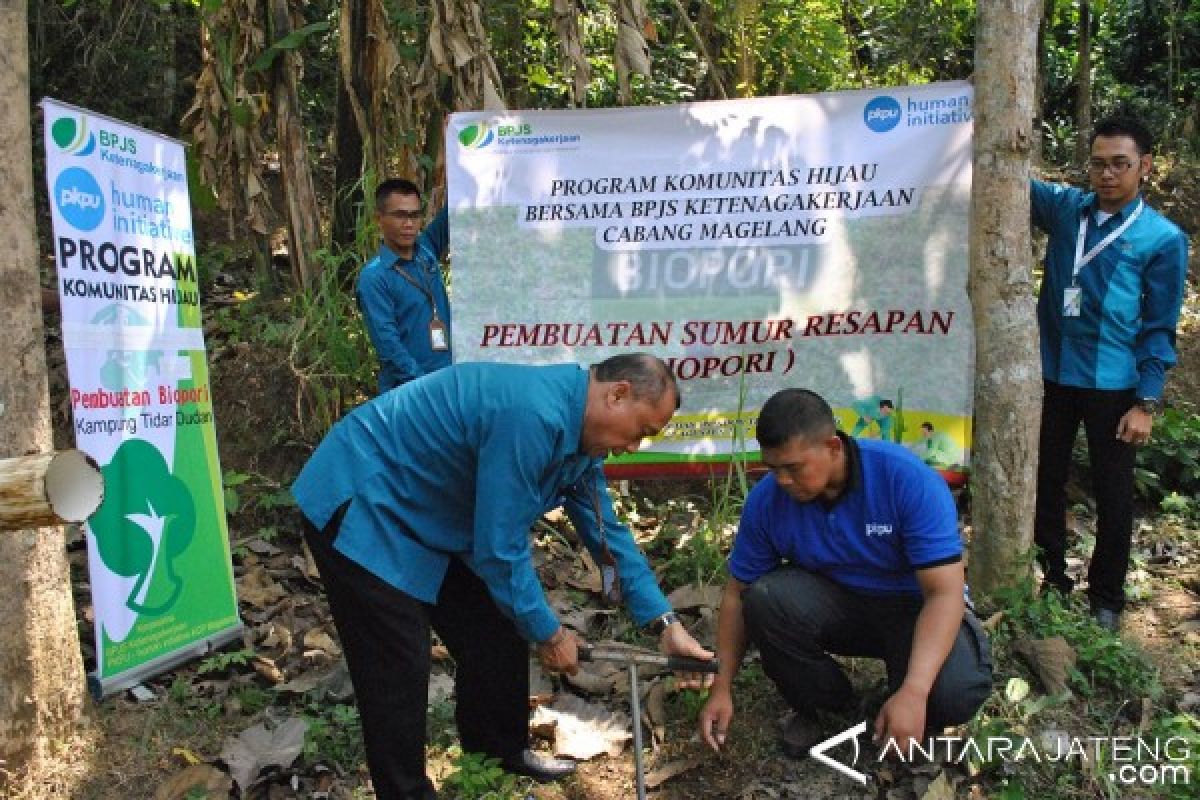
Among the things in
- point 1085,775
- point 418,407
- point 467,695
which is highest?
point 418,407

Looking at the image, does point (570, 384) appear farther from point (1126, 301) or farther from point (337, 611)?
point (1126, 301)

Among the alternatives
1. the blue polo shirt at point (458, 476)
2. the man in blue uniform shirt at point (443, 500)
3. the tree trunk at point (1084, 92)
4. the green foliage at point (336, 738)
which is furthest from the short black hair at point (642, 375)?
the tree trunk at point (1084, 92)

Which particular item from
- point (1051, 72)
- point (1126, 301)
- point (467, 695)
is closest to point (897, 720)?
point (467, 695)

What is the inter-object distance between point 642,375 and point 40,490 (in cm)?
140

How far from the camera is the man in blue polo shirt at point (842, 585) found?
3.17m

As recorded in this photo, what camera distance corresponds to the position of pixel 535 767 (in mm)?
3607

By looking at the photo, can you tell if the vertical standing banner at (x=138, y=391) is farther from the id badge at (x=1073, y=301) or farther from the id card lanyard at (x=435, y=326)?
the id badge at (x=1073, y=301)

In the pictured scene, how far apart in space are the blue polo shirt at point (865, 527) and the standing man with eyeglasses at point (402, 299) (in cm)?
195

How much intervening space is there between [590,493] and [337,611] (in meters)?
0.80

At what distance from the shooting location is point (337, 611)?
311 cm

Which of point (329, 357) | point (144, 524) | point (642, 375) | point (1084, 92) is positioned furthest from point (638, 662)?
point (1084, 92)

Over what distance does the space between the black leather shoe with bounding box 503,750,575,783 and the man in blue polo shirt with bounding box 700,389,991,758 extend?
525 mm

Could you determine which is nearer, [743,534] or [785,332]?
[743,534]

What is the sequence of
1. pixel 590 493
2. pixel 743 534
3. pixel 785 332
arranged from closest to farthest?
pixel 590 493, pixel 743 534, pixel 785 332
